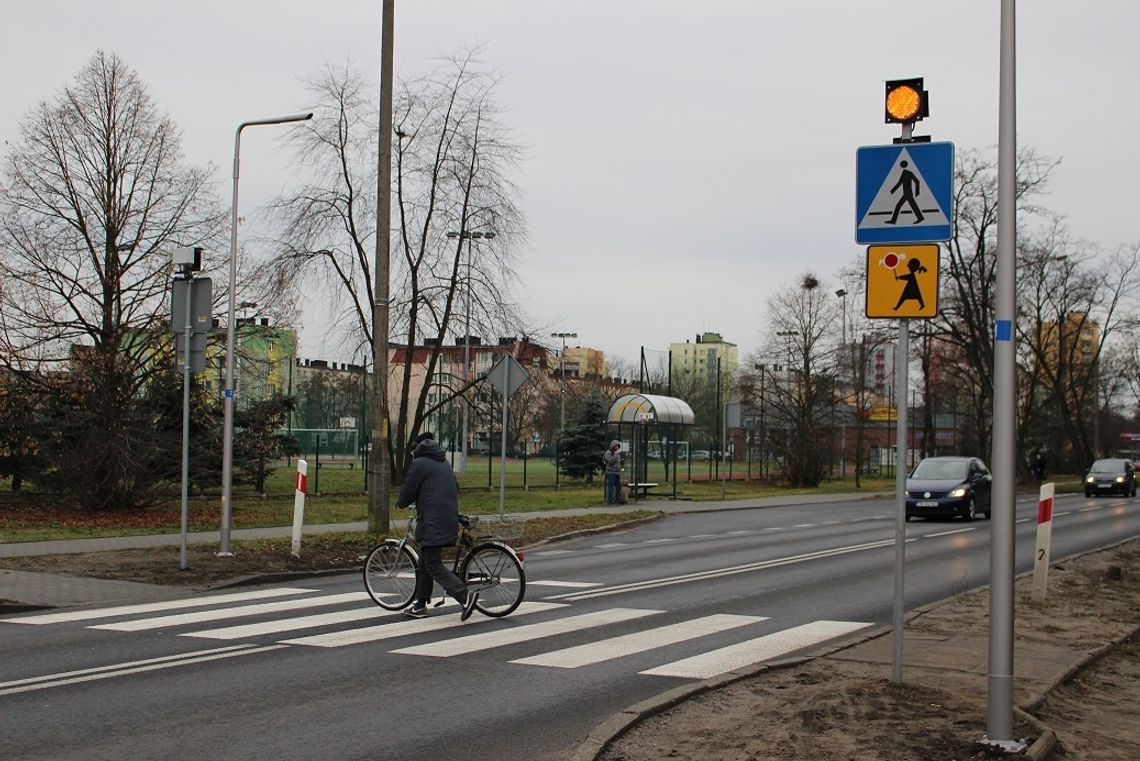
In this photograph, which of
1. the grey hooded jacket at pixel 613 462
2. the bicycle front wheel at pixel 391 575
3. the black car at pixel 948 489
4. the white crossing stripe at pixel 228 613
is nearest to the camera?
the white crossing stripe at pixel 228 613

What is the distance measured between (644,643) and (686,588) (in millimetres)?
4231

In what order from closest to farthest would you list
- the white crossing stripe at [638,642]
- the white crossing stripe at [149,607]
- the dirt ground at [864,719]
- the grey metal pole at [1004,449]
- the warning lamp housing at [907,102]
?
the grey metal pole at [1004,449] < the dirt ground at [864,719] < the warning lamp housing at [907,102] < the white crossing stripe at [638,642] < the white crossing stripe at [149,607]

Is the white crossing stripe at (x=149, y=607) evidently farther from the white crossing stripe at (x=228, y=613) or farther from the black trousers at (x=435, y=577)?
the black trousers at (x=435, y=577)

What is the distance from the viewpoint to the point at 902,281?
745 cm

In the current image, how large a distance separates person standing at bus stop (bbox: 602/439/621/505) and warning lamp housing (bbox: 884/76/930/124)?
956 inches

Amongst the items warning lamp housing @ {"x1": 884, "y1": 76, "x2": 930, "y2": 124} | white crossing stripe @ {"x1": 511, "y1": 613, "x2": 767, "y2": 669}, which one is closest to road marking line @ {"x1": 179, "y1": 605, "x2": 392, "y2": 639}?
white crossing stripe @ {"x1": 511, "y1": 613, "x2": 767, "y2": 669}

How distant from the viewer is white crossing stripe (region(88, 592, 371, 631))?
10.6 m

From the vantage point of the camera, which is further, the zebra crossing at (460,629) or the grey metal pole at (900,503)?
the zebra crossing at (460,629)

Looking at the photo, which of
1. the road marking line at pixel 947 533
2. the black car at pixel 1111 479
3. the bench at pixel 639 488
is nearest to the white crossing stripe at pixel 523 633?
the road marking line at pixel 947 533

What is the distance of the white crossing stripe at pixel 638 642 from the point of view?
9.11 meters

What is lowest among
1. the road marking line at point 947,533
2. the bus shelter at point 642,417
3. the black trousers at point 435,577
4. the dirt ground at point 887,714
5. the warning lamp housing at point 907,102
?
the road marking line at point 947,533

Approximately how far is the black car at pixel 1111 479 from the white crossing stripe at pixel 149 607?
138ft

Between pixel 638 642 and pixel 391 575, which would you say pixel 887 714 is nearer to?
pixel 638 642

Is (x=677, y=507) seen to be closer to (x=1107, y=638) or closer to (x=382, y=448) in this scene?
(x=382, y=448)
